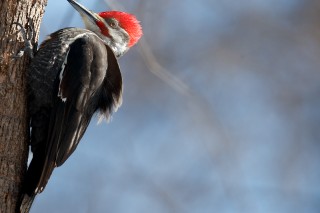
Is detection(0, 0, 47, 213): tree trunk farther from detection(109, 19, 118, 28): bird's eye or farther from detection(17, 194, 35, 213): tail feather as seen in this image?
detection(109, 19, 118, 28): bird's eye

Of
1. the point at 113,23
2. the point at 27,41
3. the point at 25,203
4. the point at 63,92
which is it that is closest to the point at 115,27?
the point at 113,23

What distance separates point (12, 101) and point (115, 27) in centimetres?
167

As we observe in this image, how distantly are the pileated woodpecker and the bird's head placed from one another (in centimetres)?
78

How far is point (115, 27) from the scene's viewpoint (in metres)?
5.39

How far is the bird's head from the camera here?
5.33 metres

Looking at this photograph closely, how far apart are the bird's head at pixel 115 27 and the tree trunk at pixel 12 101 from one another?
3.91 ft

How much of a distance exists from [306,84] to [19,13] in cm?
294

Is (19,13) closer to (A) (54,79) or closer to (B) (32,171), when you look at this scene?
(A) (54,79)

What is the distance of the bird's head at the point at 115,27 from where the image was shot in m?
5.33

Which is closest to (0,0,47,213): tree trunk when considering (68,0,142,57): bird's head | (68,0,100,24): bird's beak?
(68,0,100,24): bird's beak

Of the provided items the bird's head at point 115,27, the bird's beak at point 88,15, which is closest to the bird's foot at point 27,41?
the bird's beak at point 88,15

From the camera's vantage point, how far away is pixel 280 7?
599cm

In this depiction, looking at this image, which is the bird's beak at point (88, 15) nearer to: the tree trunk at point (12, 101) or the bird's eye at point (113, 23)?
the bird's eye at point (113, 23)

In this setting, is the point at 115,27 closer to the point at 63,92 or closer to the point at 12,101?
the point at 63,92
